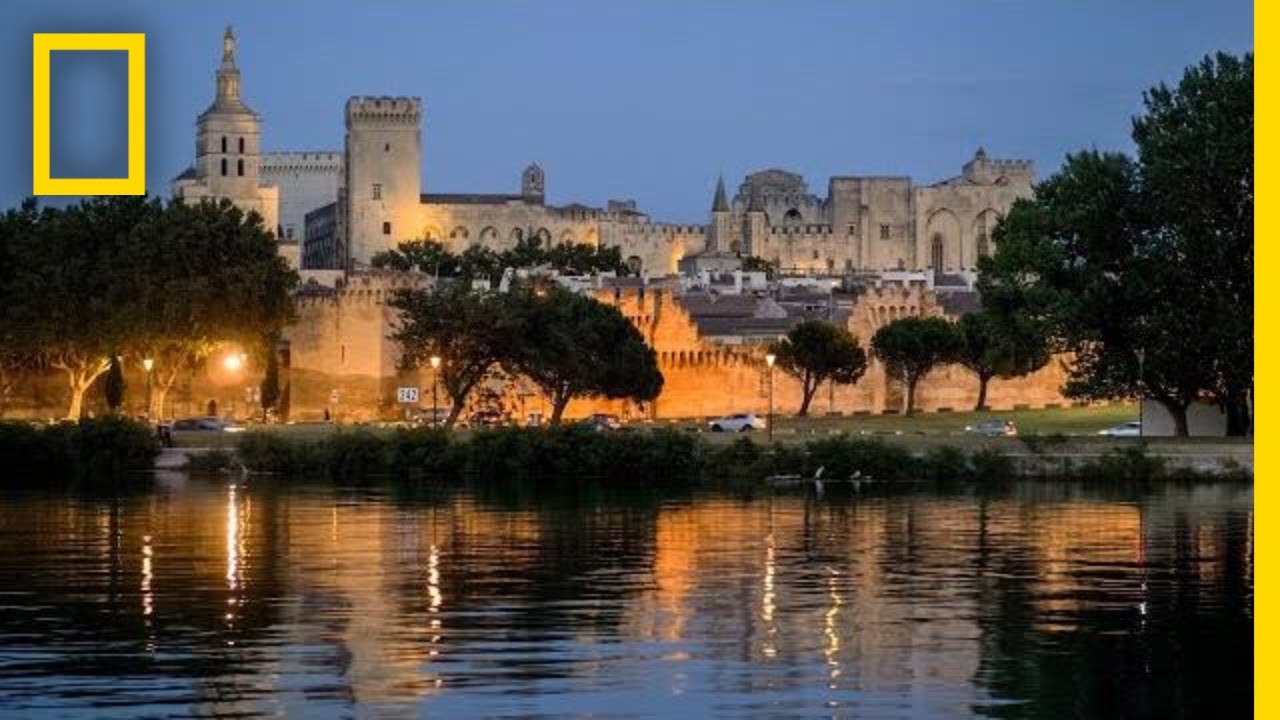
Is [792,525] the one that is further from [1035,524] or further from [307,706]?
[307,706]

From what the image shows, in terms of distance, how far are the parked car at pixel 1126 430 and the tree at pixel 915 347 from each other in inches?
667

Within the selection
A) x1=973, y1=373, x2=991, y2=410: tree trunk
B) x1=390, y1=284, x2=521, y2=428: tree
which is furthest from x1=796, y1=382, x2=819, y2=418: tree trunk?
x1=390, y1=284, x2=521, y2=428: tree

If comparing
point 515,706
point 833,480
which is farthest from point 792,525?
point 515,706

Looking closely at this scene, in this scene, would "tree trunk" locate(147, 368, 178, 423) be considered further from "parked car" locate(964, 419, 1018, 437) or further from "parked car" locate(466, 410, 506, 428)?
"parked car" locate(964, 419, 1018, 437)

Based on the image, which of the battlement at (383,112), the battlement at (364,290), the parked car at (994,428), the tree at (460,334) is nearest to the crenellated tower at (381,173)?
the battlement at (383,112)

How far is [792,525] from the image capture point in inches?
1748

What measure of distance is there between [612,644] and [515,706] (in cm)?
475

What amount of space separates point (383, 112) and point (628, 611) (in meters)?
145

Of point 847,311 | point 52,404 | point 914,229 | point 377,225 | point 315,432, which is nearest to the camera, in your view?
point 315,432

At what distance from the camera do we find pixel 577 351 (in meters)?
85.1

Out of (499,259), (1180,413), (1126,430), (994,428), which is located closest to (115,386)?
(994,428)

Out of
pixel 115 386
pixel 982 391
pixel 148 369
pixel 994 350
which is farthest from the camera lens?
pixel 982 391

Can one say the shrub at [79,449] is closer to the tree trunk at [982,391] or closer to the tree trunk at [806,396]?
the tree trunk at [806,396]

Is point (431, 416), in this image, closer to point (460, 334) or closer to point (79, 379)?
point (460, 334)
